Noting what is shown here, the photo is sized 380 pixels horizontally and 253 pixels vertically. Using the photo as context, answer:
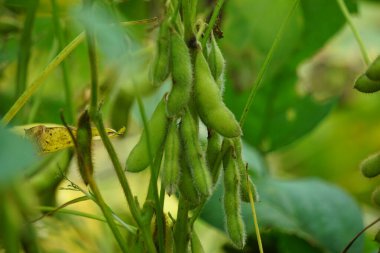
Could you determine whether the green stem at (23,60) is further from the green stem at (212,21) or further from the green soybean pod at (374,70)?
the green soybean pod at (374,70)

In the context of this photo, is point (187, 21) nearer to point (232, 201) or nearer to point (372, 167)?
point (232, 201)

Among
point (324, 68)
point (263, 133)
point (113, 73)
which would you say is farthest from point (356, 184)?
point (113, 73)

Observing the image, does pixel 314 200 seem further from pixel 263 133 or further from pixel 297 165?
pixel 297 165

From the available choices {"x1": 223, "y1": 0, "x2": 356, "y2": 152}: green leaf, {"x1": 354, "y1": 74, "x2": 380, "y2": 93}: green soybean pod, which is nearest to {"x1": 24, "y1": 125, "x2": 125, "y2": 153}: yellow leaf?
{"x1": 354, "y1": 74, "x2": 380, "y2": 93}: green soybean pod

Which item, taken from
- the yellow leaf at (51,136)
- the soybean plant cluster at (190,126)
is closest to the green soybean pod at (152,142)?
the soybean plant cluster at (190,126)

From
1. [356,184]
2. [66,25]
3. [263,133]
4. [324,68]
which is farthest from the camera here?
[324,68]

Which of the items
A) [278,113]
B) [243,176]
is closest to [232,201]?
[243,176]
